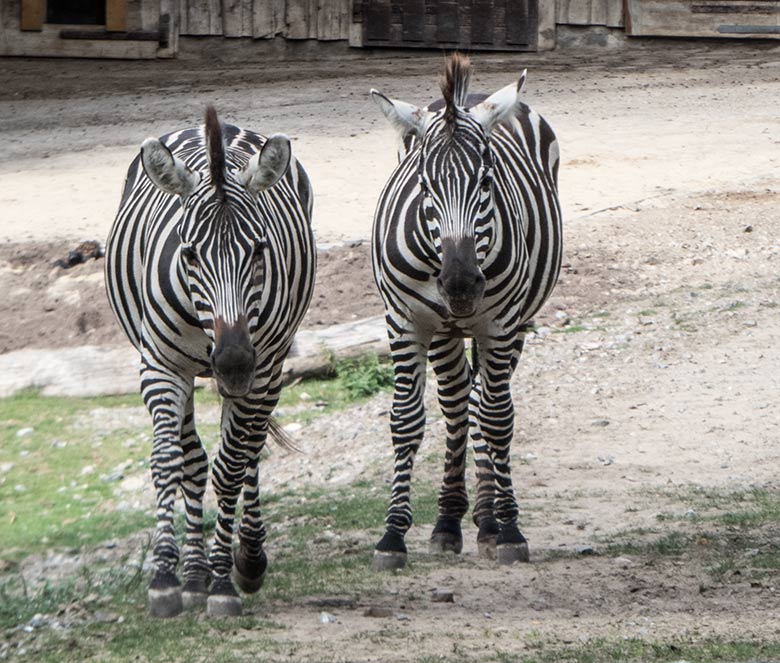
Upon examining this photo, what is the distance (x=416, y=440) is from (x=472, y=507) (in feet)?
3.84

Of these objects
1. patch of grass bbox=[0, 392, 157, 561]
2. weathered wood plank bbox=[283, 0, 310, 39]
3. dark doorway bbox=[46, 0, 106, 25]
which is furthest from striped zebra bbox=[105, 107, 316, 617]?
dark doorway bbox=[46, 0, 106, 25]

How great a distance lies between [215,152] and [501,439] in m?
2.02

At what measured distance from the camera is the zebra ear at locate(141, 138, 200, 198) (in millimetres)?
5051

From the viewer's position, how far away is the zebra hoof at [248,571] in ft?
19.0

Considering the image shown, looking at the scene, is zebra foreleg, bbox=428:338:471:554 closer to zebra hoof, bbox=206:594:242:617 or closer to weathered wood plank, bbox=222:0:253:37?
zebra hoof, bbox=206:594:242:617

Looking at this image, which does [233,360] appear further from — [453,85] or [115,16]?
[115,16]

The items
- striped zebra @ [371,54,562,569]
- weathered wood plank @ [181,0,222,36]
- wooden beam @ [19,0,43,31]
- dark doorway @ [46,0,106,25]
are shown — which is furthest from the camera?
dark doorway @ [46,0,106,25]

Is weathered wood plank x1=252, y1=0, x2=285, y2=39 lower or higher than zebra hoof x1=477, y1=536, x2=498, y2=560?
higher

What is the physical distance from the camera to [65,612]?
17.9 ft

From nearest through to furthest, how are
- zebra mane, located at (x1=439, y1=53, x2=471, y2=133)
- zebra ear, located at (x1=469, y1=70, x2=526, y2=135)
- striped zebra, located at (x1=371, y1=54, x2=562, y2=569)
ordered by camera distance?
striped zebra, located at (x1=371, y1=54, x2=562, y2=569)
zebra mane, located at (x1=439, y1=53, x2=471, y2=133)
zebra ear, located at (x1=469, y1=70, x2=526, y2=135)

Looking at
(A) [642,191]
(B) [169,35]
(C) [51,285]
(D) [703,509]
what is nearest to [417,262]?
(D) [703,509]

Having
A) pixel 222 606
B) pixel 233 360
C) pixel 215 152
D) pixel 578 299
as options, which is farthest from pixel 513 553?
pixel 578 299

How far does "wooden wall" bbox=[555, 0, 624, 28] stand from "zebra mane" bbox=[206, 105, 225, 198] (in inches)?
630

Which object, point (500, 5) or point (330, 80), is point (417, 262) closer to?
point (330, 80)
